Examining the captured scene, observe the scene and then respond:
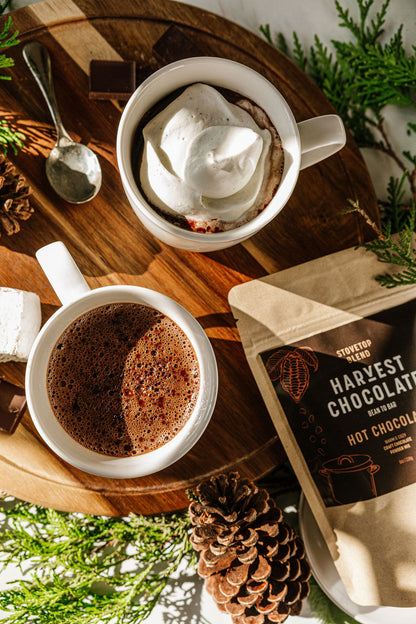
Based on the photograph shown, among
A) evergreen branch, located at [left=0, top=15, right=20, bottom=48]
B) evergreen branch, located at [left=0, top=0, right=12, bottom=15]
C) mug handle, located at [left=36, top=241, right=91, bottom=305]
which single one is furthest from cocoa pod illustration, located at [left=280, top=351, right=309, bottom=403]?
evergreen branch, located at [left=0, top=0, right=12, bottom=15]

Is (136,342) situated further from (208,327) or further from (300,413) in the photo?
(300,413)

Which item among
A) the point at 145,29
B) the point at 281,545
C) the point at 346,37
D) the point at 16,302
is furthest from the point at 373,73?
the point at 281,545

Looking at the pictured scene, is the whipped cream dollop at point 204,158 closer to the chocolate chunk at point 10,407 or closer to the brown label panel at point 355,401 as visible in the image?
the brown label panel at point 355,401

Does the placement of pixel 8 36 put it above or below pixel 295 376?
above

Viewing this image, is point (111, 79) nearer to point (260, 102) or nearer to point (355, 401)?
point (260, 102)

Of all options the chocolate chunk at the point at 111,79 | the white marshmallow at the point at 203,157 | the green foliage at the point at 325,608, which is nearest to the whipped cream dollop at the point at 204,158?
the white marshmallow at the point at 203,157

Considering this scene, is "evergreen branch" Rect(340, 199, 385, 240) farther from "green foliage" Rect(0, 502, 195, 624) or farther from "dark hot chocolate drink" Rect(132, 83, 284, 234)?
"green foliage" Rect(0, 502, 195, 624)

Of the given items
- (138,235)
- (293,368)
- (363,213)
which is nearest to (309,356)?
(293,368)

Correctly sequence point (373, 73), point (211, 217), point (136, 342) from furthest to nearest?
point (373, 73) < point (136, 342) < point (211, 217)
